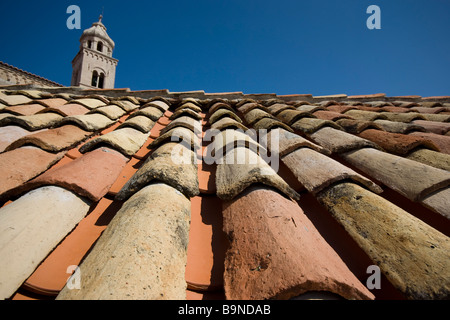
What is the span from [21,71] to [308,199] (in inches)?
752

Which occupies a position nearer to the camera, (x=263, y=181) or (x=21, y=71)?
(x=263, y=181)

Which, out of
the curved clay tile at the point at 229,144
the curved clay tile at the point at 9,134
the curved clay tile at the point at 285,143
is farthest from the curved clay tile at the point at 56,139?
the curved clay tile at the point at 285,143

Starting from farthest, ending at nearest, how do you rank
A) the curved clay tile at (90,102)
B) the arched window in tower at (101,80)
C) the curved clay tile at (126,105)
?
Answer: 1. the arched window in tower at (101,80)
2. the curved clay tile at (126,105)
3. the curved clay tile at (90,102)

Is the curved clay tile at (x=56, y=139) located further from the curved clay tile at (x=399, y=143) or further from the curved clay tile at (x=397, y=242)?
the curved clay tile at (x=399, y=143)

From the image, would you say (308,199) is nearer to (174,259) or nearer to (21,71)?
(174,259)

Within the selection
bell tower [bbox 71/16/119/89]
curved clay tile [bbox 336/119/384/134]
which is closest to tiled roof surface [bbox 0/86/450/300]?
curved clay tile [bbox 336/119/384/134]

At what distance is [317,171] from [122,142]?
4.81 ft

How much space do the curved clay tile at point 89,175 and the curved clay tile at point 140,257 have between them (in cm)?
30

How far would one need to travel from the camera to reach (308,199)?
52.6 inches

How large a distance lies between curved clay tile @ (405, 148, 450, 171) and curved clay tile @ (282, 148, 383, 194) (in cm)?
63

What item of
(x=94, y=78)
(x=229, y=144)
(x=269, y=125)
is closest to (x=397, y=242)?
(x=229, y=144)

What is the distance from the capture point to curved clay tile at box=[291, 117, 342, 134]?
85.0 inches

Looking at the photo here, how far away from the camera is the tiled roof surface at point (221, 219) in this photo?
694 millimetres
